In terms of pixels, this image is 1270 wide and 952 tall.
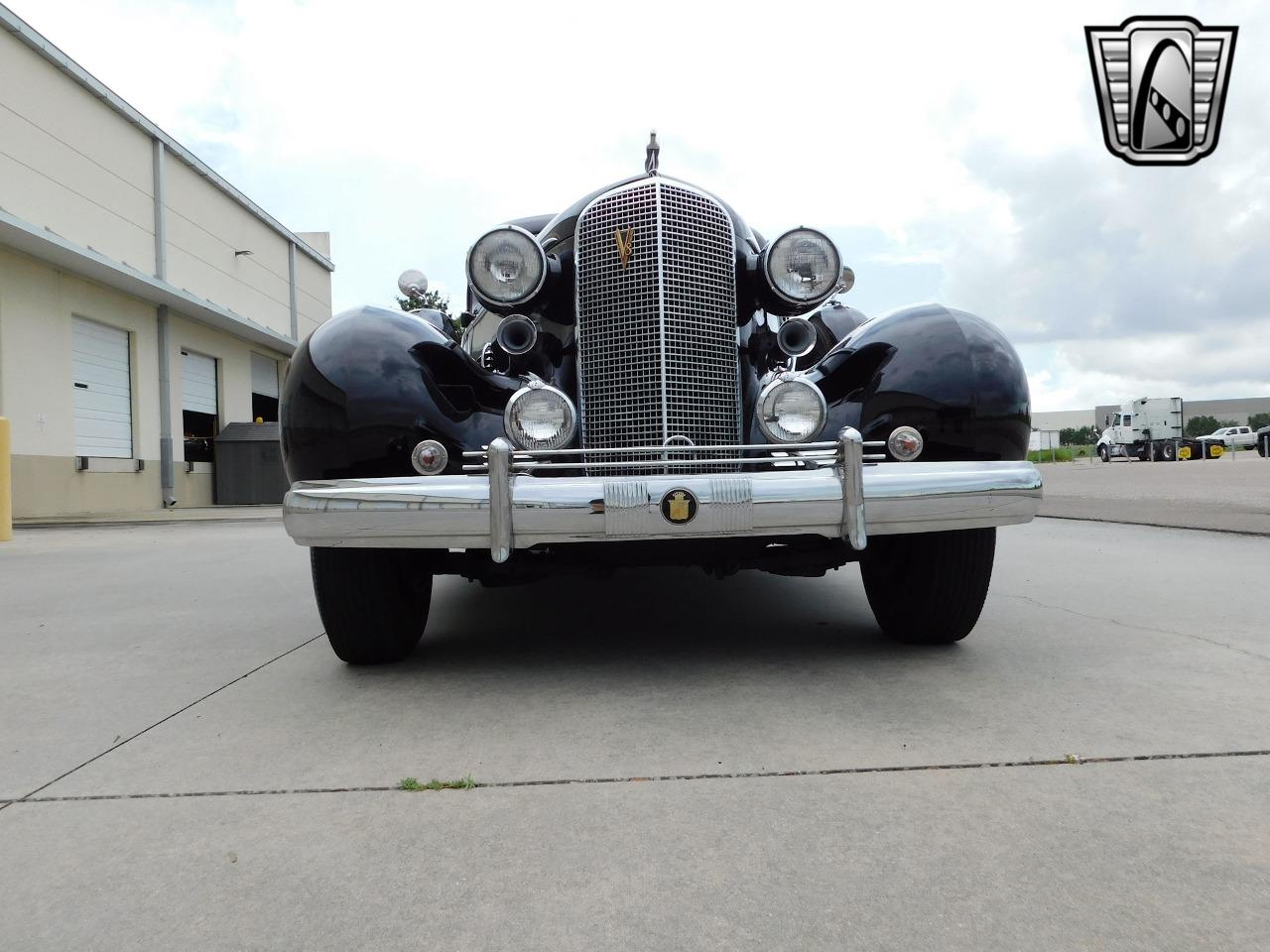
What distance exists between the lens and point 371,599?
3035 mm

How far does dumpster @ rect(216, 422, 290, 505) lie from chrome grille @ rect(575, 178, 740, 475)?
16586 mm

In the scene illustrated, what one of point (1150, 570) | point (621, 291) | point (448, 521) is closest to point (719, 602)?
point (621, 291)

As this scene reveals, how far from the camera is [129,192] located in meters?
16.0

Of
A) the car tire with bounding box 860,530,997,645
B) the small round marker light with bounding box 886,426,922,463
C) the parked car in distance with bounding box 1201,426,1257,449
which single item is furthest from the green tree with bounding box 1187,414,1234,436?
the small round marker light with bounding box 886,426,922,463

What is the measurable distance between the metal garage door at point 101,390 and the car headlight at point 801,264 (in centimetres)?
1481

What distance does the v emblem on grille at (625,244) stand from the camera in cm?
338

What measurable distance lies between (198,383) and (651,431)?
18378 millimetres

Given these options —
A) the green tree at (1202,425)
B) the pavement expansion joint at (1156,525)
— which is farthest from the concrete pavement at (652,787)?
the green tree at (1202,425)

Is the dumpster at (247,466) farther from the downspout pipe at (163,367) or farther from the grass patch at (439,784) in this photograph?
the grass patch at (439,784)

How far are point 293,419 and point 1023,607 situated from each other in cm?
357

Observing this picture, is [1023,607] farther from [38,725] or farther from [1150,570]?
[38,725]

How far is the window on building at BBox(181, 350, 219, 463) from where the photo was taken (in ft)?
59.6

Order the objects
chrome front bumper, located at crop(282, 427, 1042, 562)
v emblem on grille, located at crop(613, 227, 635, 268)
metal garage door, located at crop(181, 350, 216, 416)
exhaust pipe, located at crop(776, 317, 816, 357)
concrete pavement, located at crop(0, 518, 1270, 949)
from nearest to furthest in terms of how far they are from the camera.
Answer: concrete pavement, located at crop(0, 518, 1270, 949) < chrome front bumper, located at crop(282, 427, 1042, 562) < v emblem on grille, located at crop(613, 227, 635, 268) < exhaust pipe, located at crop(776, 317, 816, 357) < metal garage door, located at crop(181, 350, 216, 416)

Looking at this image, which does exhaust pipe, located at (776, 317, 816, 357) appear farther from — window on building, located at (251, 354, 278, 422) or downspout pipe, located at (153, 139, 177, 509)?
window on building, located at (251, 354, 278, 422)
